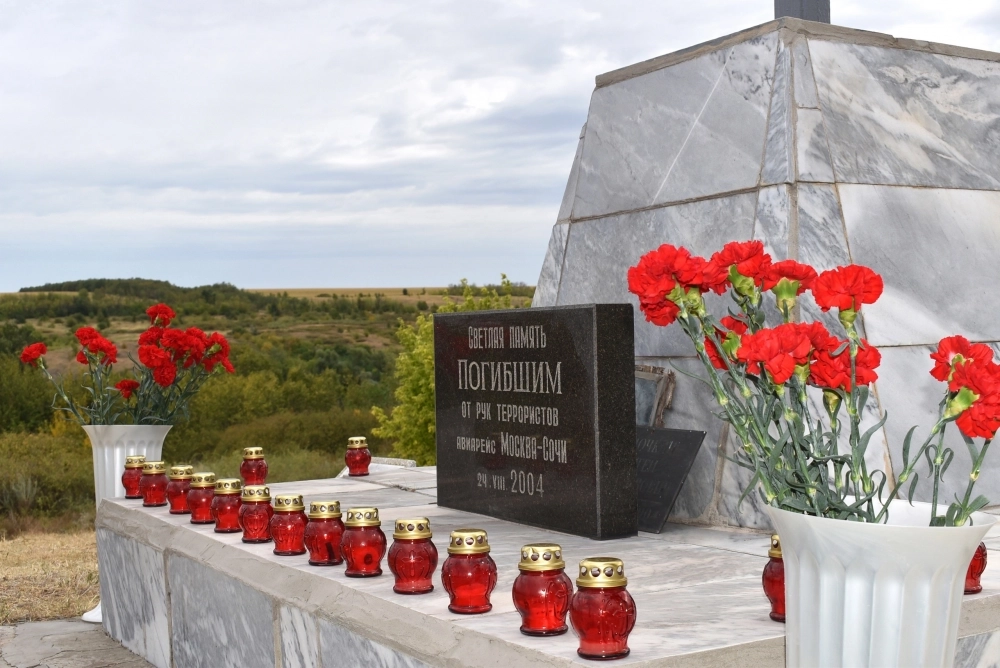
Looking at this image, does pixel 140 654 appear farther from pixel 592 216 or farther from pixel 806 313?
pixel 806 313

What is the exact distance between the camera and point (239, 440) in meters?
17.8

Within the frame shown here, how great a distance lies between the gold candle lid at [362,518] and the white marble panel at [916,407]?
6.20 feet

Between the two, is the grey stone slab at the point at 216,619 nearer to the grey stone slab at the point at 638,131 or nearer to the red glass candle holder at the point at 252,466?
the red glass candle holder at the point at 252,466

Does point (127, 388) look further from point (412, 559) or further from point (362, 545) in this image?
point (412, 559)

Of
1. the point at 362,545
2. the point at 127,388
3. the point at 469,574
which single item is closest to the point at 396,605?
the point at 469,574

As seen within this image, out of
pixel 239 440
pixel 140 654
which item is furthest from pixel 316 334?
pixel 140 654

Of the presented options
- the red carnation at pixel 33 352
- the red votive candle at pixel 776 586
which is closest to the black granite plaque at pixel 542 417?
the red votive candle at pixel 776 586

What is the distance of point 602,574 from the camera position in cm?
263

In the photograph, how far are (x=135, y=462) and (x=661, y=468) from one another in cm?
Result: 300

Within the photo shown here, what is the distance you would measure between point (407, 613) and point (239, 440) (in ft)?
49.9

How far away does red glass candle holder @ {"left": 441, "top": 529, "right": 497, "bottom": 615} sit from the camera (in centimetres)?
300

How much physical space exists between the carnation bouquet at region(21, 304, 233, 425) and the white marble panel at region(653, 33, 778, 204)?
292cm

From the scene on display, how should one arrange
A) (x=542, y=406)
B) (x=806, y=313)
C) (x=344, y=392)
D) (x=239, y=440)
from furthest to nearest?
(x=344, y=392)
(x=239, y=440)
(x=542, y=406)
(x=806, y=313)

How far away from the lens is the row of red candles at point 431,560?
259 cm
